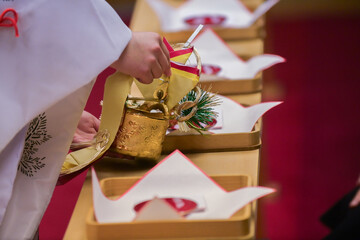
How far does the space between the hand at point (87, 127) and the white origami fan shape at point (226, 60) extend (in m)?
0.43

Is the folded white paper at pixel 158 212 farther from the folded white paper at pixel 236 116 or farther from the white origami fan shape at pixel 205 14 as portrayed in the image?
the white origami fan shape at pixel 205 14

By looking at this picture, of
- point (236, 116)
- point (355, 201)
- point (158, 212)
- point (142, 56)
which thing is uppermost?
point (142, 56)

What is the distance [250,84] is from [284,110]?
166 cm

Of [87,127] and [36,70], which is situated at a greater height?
[36,70]

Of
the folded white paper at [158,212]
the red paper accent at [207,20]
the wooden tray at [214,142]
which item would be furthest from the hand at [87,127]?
the red paper accent at [207,20]

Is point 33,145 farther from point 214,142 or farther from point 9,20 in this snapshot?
point 214,142

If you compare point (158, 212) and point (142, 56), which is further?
point (142, 56)

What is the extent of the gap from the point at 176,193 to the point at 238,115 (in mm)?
375

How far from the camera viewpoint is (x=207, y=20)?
88.6 inches

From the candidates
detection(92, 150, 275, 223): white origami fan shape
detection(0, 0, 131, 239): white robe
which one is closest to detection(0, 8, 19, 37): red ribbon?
detection(0, 0, 131, 239): white robe

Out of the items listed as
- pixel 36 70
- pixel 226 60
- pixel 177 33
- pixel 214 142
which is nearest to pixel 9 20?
pixel 36 70

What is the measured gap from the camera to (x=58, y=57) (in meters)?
1.11

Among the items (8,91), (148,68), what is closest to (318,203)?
(148,68)

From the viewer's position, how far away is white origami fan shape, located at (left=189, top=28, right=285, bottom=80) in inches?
68.4
